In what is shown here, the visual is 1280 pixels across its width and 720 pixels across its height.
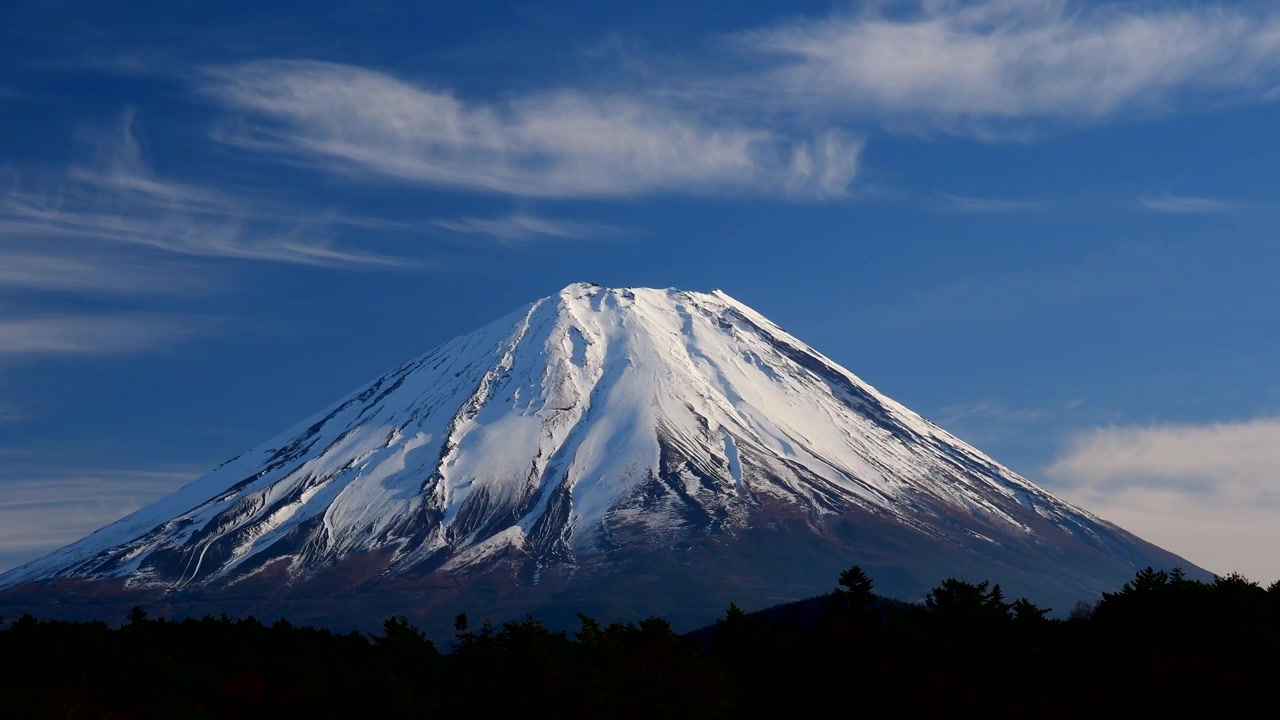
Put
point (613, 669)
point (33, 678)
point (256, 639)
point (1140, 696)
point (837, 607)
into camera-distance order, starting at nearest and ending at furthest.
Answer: point (1140, 696) < point (33, 678) < point (613, 669) < point (256, 639) < point (837, 607)

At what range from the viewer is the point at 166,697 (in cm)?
4894

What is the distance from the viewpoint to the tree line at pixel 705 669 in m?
48.7

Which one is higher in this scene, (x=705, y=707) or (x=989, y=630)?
(x=989, y=630)

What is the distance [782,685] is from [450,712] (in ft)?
40.8

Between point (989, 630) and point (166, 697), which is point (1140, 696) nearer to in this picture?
point (989, 630)

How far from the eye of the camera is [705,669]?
Answer: 5378 cm

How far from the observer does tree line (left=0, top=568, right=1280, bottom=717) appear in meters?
48.7

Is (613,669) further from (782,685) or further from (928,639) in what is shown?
(928,639)

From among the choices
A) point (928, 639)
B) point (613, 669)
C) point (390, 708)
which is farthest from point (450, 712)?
point (928, 639)

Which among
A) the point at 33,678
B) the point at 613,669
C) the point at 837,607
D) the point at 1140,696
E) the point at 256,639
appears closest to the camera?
the point at 1140,696

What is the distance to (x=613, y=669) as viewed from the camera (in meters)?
54.6

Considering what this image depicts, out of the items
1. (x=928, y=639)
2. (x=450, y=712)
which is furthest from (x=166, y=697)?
(x=928, y=639)

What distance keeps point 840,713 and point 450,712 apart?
530 inches

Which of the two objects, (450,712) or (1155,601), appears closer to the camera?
(450,712)
